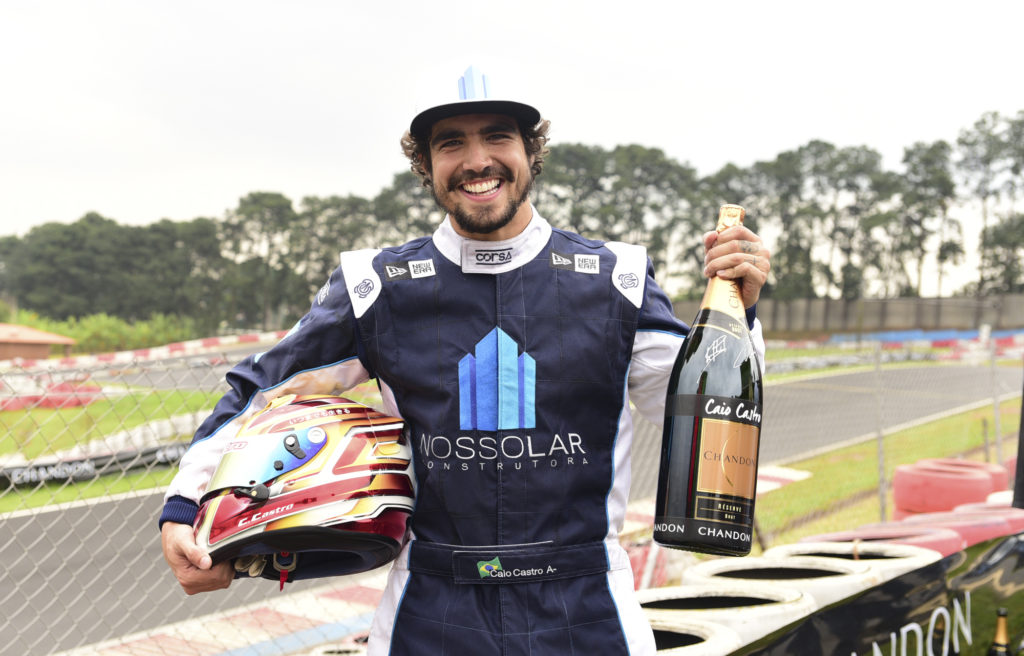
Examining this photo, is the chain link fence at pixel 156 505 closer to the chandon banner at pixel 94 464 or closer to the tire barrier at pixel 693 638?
the chandon banner at pixel 94 464

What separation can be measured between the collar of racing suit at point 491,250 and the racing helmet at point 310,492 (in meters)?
0.38

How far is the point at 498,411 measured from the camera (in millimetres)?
1767

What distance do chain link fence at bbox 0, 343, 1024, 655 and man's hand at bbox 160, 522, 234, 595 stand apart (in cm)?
137

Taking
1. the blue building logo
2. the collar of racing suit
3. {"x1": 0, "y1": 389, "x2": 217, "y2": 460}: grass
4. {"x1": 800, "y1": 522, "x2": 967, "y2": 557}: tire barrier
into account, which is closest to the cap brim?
the collar of racing suit

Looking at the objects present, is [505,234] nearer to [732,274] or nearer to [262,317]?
[732,274]

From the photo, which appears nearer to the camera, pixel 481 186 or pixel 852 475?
pixel 481 186

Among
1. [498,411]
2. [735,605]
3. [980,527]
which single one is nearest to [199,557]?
[498,411]

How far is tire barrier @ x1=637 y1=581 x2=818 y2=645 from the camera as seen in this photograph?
2.54 meters

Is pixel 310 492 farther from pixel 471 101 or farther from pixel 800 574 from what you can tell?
pixel 800 574

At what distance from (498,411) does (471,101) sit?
633 mm

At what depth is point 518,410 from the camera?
1.76 m

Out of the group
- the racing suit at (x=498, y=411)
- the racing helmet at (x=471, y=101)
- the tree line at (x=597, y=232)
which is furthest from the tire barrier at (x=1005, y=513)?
the tree line at (x=597, y=232)

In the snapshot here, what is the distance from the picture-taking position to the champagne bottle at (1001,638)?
3330mm

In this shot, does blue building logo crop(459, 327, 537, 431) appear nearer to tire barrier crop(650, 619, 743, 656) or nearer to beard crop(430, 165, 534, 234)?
beard crop(430, 165, 534, 234)
